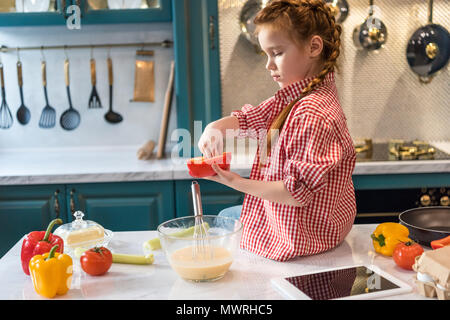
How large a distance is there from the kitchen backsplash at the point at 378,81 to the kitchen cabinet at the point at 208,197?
1.49 feet

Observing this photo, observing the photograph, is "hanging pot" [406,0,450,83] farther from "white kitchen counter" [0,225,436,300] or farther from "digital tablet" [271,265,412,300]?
"digital tablet" [271,265,412,300]

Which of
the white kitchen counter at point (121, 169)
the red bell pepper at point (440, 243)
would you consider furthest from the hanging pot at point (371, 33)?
the red bell pepper at point (440, 243)

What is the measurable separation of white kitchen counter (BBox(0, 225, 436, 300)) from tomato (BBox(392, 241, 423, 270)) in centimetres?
2

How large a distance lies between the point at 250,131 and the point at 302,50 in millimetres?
318

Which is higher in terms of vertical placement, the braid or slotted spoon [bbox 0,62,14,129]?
the braid

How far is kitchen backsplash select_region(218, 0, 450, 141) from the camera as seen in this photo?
2719 mm

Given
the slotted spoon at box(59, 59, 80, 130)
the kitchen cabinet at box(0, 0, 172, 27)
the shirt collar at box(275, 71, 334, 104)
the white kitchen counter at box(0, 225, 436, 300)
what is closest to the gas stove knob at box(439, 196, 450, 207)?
the white kitchen counter at box(0, 225, 436, 300)

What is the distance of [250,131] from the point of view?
151cm

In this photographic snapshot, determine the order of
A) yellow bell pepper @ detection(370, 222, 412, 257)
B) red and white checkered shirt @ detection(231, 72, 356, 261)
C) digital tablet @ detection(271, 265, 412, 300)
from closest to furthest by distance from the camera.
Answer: digital tablet @ detection(271, 265, 412, 300) < red and white checkered shirt @ detection(231, 72, 356, 261) < yellow bell pepper @ detection(370, 222, 412, 257)

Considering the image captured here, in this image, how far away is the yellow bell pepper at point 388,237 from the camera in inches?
51.6

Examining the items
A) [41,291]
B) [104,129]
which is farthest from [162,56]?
[41,291]

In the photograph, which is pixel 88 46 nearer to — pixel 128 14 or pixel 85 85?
pixel 85 85

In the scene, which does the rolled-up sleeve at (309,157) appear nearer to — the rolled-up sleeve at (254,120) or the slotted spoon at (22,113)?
the rolled-up sleeve at (254,120)

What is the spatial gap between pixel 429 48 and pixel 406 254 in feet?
5.79
